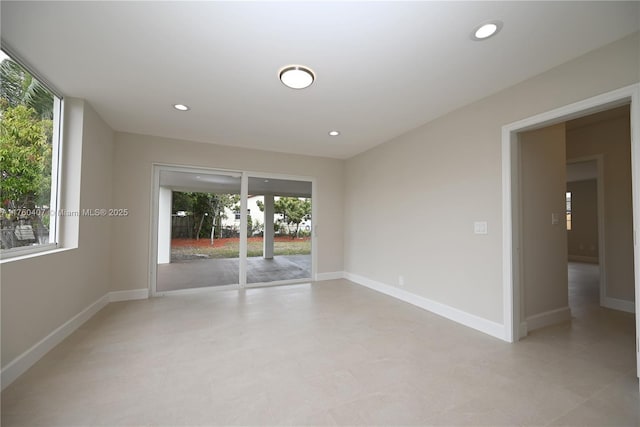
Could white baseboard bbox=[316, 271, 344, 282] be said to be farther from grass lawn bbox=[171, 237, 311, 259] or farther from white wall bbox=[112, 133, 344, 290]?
white wall bbox=[112, 133, 344, 290]

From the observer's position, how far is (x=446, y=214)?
3.23 metres

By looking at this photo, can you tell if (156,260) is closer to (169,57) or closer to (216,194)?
(216,194)

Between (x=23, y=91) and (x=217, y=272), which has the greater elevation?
(x=23, y=91)

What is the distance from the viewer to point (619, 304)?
3.45 m

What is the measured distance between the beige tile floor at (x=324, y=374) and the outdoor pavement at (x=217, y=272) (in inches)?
58.8

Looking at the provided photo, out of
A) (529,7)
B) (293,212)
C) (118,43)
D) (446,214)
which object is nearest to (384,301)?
(446,214)

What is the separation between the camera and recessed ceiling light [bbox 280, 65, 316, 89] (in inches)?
88.2

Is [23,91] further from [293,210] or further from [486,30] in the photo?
[293,210]

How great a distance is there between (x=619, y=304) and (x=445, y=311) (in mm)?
2536

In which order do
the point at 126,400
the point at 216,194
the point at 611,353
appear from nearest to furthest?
the point at 126,400 → the point at 611,353 → the point at 216,194

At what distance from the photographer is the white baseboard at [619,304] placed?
11.0ft

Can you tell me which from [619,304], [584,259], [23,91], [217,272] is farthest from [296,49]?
[584,259]

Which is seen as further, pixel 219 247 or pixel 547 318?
pixel 219 247

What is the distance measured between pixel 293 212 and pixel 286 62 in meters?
3.48
